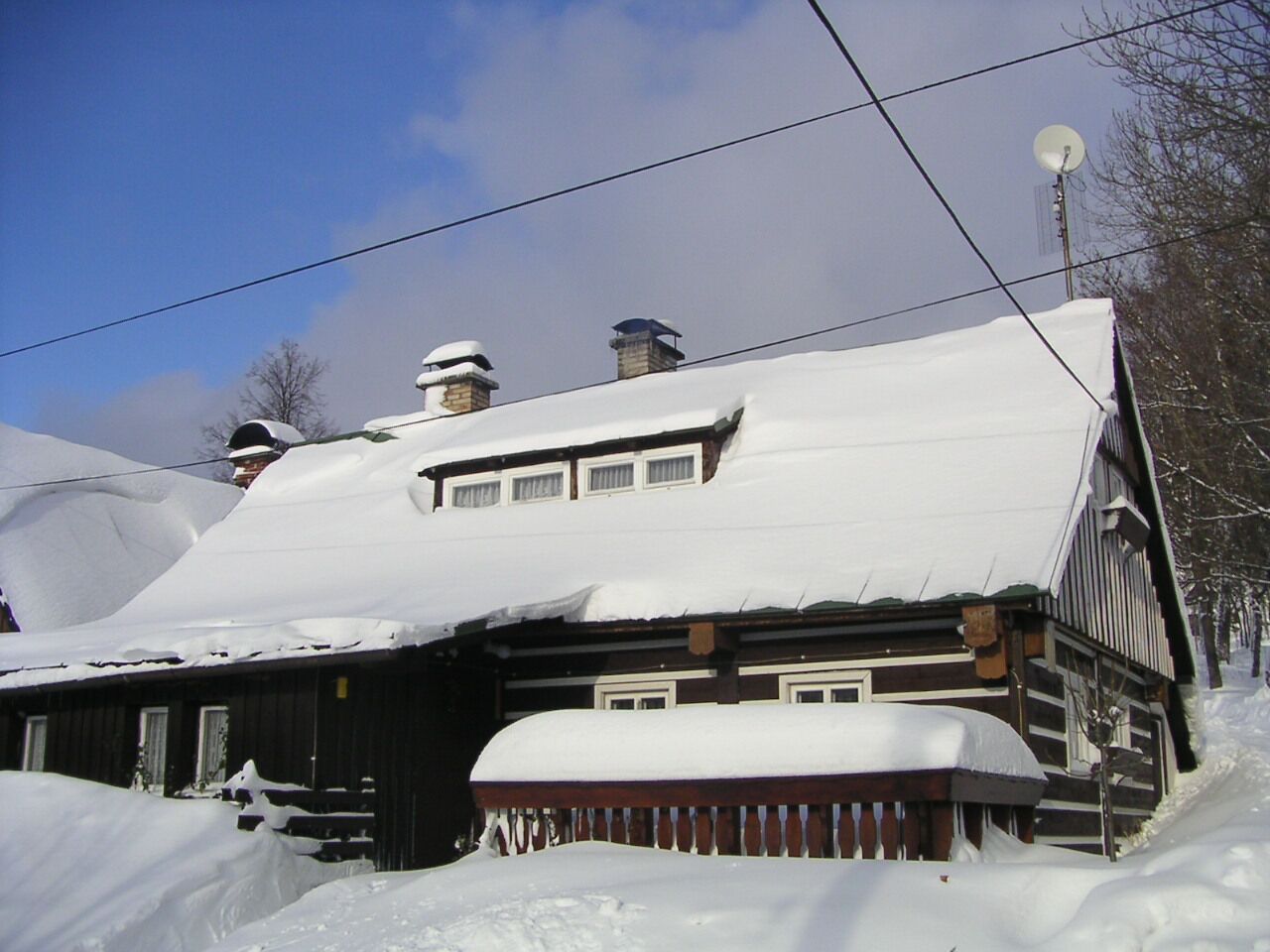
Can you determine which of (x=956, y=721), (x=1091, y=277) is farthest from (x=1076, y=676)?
(x=1091, y=277)

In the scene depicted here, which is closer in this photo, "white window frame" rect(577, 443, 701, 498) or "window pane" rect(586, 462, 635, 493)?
→ "white window frame" rect(577, 443, 701, 498)

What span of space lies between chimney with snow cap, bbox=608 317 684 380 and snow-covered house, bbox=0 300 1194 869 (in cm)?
436

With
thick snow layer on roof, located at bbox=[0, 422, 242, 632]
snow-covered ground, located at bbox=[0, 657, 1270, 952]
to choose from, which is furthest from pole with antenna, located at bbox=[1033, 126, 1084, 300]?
thick snow layer on roof, located at bbox=[0, 422, 242, 632]

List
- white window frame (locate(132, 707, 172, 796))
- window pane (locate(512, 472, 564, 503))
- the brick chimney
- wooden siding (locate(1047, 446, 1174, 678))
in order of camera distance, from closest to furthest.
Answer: wooden siding (locate(1047, 446, 1174, 678))
white window frame (locate(132, 707, 172, 796))
window pane (locate(512, 472, 564, 503))
the brick chimney

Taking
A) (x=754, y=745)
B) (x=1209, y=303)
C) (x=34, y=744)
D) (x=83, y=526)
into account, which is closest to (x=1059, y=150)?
(x=1209, y=303)

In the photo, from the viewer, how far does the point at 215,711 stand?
16391 mm

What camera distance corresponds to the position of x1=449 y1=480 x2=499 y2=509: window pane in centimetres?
1997

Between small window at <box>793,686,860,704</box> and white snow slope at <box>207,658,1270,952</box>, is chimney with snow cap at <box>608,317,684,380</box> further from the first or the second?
white snow slope at <box>207,658,1270,952</box>

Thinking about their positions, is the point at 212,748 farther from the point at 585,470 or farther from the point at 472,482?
the point at 585,470

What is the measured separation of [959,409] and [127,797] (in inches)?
445

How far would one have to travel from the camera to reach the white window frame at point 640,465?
18.3 m

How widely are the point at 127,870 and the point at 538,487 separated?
878cm

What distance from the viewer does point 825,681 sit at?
14453mm

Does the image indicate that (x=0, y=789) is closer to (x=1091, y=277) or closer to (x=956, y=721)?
(x=956, y=721)
